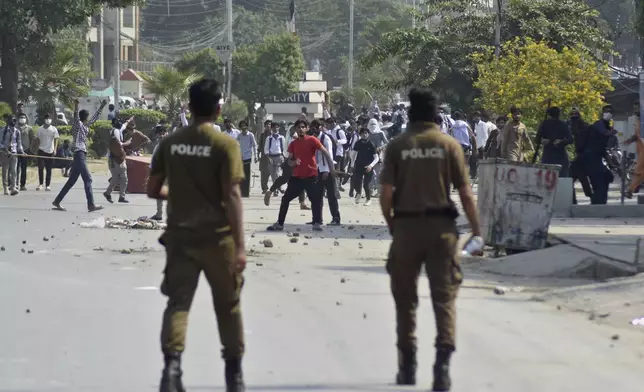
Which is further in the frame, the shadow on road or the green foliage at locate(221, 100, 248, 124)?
the green foliage at locate(221, 100, 248, 124)

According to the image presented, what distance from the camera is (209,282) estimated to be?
23.0 ft

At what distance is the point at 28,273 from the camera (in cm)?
1317

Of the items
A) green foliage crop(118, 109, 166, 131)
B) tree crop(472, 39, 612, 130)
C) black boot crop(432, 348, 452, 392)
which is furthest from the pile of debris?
green foliage crop(118, 109, 166, 131)

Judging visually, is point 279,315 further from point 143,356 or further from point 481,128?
point 481,128

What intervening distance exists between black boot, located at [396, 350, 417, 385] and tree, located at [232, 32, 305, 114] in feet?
200

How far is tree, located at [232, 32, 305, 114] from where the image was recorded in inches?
2717

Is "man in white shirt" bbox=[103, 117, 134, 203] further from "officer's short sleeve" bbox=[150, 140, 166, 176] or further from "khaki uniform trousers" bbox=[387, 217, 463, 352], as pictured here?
"khaki uniform trousers" bbox=[387, 217, 463, 352]

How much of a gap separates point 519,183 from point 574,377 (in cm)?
659

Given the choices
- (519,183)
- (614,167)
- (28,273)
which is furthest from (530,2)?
(28,273)

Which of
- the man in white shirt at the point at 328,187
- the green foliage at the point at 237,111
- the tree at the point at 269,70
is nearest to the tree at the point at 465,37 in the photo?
the green foliage at the point at 237,111

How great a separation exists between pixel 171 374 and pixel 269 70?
62.6 m

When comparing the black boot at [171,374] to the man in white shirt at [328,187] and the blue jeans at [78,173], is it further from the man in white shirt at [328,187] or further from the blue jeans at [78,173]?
the blue jeans at [78,173]

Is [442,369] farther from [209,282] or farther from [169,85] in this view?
[169,85]

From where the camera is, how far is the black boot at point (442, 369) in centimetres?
733
